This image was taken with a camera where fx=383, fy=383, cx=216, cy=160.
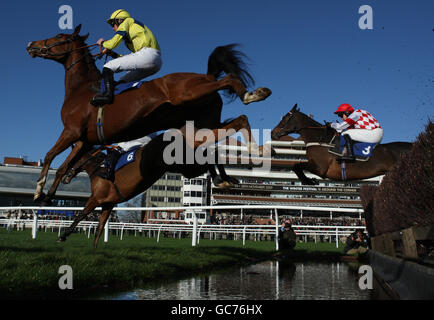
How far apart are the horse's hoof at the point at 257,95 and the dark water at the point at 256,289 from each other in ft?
6.99

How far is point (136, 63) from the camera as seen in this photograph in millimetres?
5254

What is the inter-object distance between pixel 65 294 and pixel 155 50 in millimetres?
3369

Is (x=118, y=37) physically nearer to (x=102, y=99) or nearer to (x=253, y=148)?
(x=102, y=99)

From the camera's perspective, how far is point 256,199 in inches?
2506

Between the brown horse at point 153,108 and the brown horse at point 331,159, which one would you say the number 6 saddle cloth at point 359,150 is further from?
the brown horse at point 153,108

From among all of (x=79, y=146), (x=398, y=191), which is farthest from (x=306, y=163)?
(x=79, y=146)

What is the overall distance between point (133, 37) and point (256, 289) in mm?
3667

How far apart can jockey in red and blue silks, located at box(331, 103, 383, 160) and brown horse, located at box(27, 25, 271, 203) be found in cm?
382

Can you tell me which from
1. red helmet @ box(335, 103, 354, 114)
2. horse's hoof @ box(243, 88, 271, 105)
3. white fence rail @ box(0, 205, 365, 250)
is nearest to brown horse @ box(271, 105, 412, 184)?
red helmet @ box(335, 103, 354, 114)

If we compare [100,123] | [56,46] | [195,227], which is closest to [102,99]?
[100,123]

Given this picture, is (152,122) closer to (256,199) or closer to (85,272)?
(85,272)

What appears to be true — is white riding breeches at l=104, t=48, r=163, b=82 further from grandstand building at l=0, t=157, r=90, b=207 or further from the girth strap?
grandstand building at l=0, t=157, r=90, b=207

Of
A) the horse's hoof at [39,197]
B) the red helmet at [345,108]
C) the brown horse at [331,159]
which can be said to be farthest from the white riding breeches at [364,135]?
the horse's hoof at [39,197]

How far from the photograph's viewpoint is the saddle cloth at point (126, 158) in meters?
6.83
